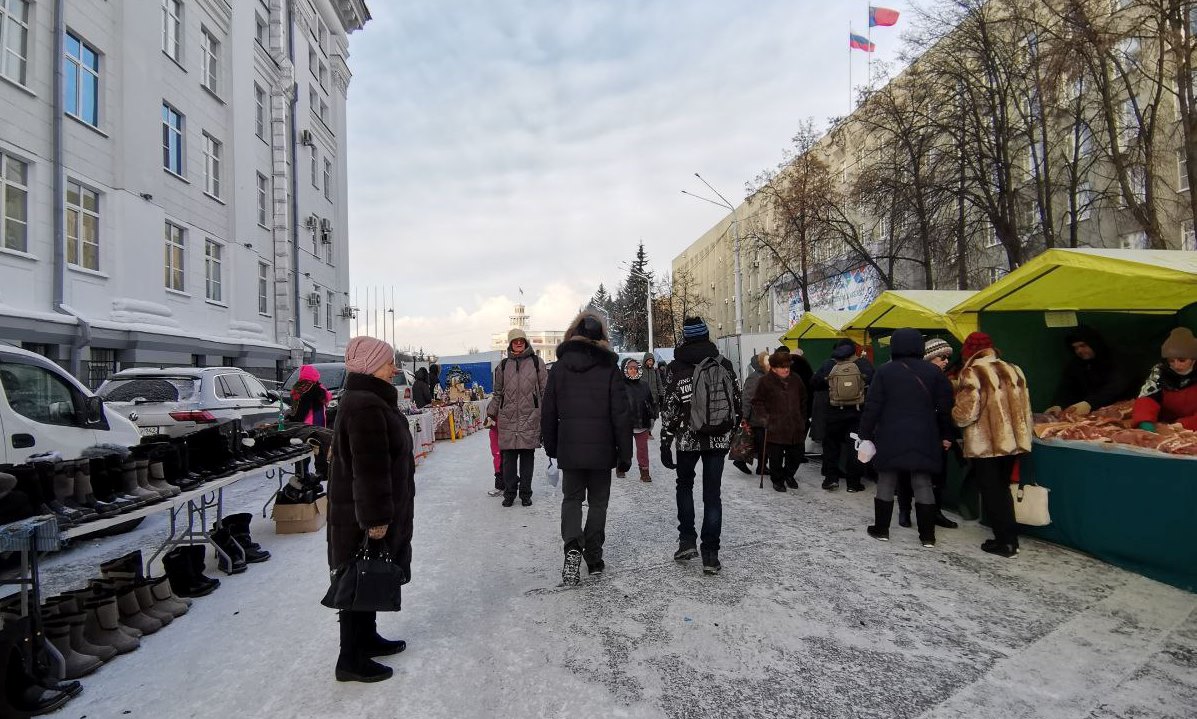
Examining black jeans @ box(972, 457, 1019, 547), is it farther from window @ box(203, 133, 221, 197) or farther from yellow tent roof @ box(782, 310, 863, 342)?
window @ box(203, 133, 221, 197)

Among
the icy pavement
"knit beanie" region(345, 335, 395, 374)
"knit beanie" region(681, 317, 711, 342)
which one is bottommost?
the icy pavement

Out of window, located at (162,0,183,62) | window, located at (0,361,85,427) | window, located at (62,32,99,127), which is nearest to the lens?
window, located at (0,361,85,427)

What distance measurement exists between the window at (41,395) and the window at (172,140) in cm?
1306

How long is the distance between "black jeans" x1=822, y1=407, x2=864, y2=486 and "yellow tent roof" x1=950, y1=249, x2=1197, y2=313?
1898 millimetres

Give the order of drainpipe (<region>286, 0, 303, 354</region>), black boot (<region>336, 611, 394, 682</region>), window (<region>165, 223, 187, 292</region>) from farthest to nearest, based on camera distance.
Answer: drainpipe (<region>286, 0, 303, 354</region>), window (<region>165, 223, 187, 292</region>), black boot (<region>336, 611, 394, 682</region>)

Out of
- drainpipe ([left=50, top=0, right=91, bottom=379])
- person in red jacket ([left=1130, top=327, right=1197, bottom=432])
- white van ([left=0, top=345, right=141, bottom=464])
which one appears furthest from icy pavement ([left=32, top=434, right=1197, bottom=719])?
drainpipe ([left=50, top=0, right=91, bottom=379])

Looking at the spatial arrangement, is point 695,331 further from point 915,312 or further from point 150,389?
point 150,389

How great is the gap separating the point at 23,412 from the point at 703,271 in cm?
7312

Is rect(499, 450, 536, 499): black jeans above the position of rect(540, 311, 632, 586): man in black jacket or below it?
below

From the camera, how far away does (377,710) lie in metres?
3.07

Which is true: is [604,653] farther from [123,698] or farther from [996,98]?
[996,98]

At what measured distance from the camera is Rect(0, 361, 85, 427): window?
209 inches

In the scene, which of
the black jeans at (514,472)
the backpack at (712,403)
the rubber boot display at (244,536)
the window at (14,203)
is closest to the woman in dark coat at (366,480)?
the backpack at (712,403)

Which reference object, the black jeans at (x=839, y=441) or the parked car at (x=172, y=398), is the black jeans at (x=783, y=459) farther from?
the parked car at (x=172, y=398)
